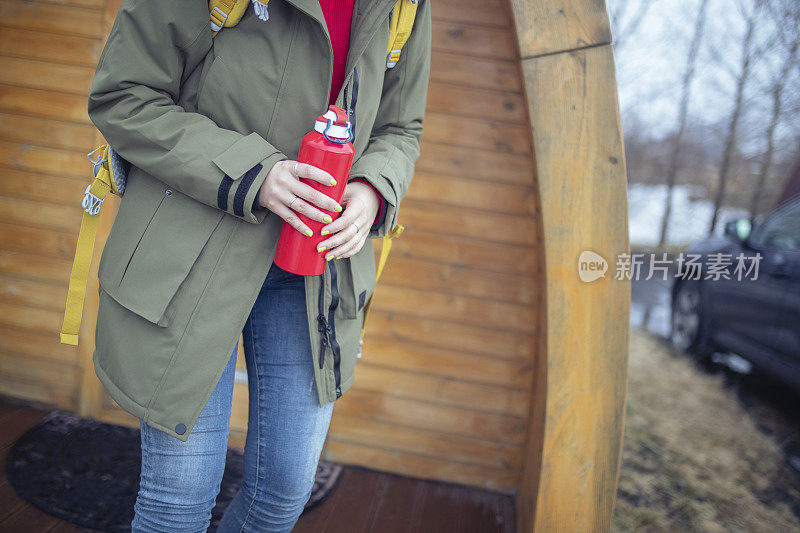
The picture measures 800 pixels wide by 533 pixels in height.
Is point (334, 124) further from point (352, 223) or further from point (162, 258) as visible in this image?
point (162, 258)

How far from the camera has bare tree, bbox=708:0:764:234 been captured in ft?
31.7

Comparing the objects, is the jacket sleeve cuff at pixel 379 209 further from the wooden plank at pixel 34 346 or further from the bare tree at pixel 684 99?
the bare tree at pixel 684 99

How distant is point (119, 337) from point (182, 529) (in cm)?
47

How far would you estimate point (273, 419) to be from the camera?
1.42 m

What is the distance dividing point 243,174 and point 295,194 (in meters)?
0.11

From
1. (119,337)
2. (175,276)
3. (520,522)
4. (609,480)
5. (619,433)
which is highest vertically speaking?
(175,276)

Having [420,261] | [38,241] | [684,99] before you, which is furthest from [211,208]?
[684,99]

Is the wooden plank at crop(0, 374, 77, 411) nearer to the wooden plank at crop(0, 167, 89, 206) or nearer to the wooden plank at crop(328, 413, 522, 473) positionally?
the wooden plank at crop(0, 167, 89, 206)

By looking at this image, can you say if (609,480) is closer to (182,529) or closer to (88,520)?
(182,529)

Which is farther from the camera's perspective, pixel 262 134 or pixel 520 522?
pixel 520 522

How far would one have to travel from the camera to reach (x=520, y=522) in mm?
2592

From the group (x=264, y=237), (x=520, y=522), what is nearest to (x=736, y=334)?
(x=520, y=522)

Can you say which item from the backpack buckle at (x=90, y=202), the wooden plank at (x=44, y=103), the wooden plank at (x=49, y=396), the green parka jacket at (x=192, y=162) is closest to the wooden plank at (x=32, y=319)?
the wooden plank at (x=49, y=396)

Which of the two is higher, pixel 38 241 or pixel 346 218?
pixel 346 218
